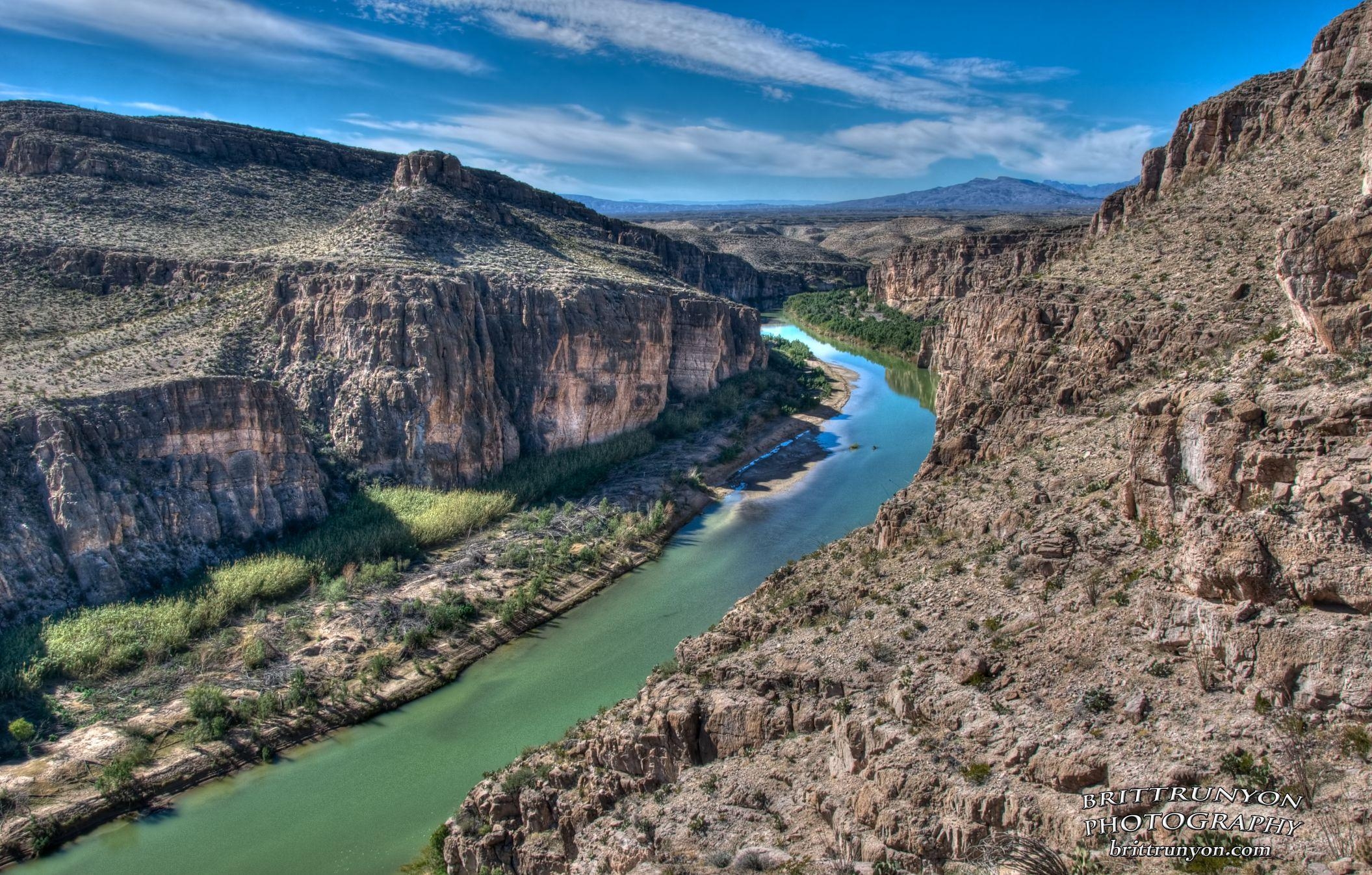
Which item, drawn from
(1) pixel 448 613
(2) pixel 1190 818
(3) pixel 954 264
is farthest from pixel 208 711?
(3) pixel 954 264

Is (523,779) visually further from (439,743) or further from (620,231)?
(620,231)

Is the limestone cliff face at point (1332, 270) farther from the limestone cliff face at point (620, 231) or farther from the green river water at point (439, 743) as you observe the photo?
the limestone cliff face at point (620, 231)

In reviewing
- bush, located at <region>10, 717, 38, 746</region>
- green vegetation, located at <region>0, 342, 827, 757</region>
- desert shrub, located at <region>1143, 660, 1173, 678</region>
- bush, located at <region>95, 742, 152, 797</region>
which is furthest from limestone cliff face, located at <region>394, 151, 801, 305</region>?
desert shrub, located at <region>1143, 660, 1173, 678</region>

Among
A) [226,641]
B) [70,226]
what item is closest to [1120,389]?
[226,641]

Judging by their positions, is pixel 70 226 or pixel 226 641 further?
pixel 70 226

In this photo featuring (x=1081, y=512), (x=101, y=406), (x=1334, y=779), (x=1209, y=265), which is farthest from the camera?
(x=101, y=406)

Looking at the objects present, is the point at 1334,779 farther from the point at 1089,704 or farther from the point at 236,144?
the point at 236,144

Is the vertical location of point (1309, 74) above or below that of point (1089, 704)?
above
